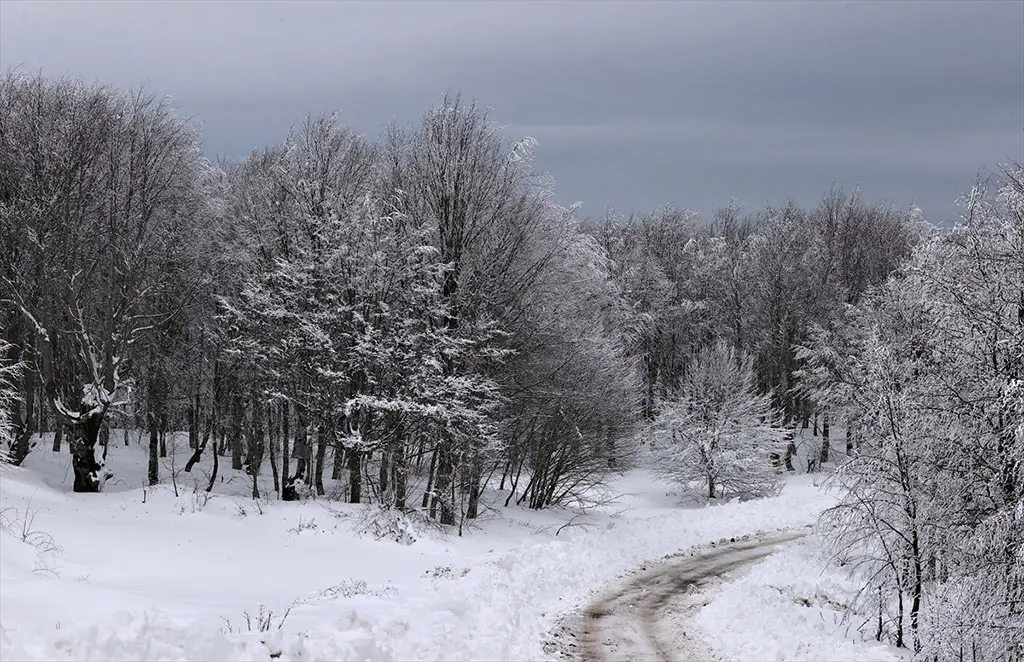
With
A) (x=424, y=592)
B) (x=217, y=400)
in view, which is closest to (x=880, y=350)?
(x=424, y=592)

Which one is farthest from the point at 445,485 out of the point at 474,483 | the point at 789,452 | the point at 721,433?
the point at 789,452

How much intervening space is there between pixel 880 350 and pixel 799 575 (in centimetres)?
781

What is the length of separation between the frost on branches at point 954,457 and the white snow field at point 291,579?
1986 millimetres

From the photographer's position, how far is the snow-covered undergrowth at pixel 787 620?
1366 centimetres

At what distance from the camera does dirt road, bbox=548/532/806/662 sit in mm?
12789

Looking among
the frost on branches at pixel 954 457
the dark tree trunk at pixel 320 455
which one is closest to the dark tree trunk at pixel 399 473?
the dark tree trunk at pixel 320 455

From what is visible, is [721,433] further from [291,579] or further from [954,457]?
[291,579]

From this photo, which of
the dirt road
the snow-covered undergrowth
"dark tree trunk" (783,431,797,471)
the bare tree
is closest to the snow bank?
the dirt road

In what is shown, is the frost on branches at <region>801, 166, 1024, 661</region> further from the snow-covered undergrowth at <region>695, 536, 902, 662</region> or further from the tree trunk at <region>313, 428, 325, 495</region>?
the tree trunk at <region>313, 428, 325, 495</region>

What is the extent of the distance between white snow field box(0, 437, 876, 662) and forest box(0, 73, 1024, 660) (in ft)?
7.17

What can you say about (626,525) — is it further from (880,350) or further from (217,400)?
(217,400)

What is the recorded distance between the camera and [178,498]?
69.2ft

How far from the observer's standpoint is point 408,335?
78.3ft

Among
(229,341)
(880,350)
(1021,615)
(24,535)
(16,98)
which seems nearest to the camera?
(1021,615)
